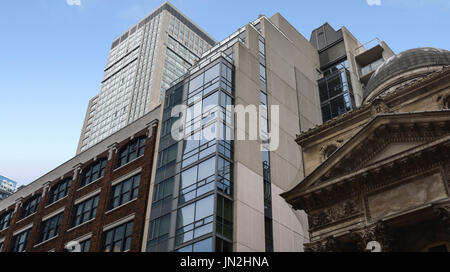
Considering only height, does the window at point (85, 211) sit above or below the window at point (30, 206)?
below

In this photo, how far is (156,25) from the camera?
146 metres

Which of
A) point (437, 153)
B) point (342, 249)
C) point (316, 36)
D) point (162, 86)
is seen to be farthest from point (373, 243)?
point (162, 86)

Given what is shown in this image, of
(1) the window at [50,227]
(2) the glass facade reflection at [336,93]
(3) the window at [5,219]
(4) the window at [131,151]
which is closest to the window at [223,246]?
(4) the window at [131,151]

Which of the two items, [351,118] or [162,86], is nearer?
[351,118]

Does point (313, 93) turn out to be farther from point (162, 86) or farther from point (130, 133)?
point (162, 86)

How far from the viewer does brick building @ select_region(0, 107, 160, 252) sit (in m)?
38.2

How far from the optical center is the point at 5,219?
54.4 m

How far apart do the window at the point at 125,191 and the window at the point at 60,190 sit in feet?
27.9

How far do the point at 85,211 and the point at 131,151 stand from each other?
21.7 ft

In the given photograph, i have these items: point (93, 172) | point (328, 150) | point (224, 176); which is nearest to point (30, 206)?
point (93, 172)

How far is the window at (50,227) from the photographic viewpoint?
148 feet

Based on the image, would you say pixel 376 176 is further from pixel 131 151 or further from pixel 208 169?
pixel 131 151

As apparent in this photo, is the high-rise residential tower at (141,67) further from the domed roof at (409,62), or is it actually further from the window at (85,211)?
the domed roof at (409,62)
